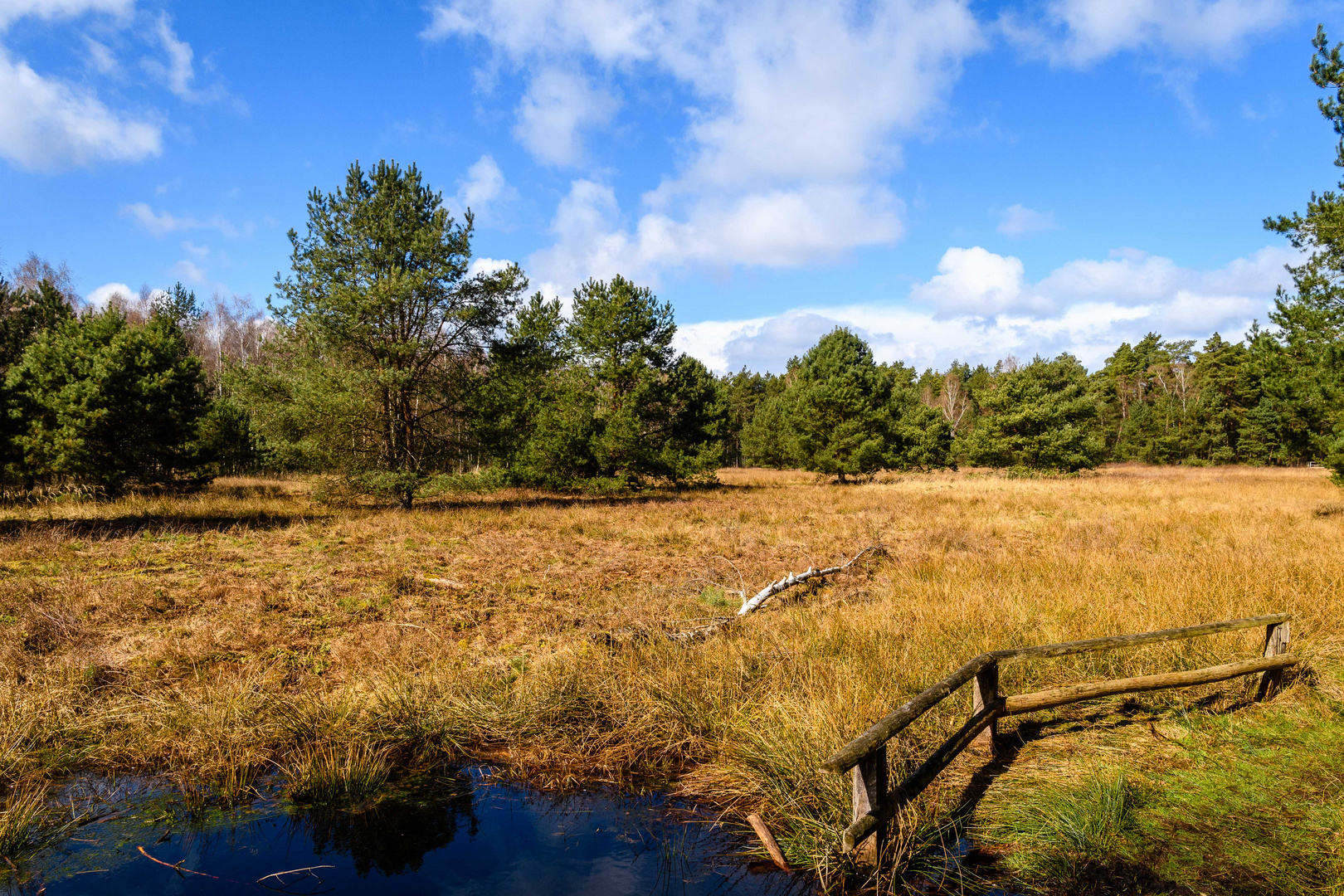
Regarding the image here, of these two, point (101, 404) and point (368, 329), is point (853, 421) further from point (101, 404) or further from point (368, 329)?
point (101, 404)

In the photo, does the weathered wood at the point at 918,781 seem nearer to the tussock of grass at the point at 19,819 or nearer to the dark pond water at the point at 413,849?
the dark pond water at the point at 413,849

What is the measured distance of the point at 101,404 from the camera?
59.3ft

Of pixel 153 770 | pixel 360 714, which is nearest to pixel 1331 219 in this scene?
pixel 360 714

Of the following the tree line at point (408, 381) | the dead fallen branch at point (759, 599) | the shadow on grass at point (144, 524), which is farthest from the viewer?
the tree line at point (408, 381)

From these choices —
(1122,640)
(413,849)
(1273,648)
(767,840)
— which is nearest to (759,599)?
(1122,640)

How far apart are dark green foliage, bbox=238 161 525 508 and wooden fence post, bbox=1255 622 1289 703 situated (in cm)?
1737

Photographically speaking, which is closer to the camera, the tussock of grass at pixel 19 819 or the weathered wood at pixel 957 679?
the weathered wood at pixel 957 679

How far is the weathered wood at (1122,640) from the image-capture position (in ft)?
14.9

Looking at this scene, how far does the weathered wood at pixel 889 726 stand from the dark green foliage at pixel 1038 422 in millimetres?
36268

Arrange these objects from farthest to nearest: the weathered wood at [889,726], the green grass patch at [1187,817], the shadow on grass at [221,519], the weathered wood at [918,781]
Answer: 1. the shadow on grass at [221,519]
2. the green grass patch at [1187,817]
3. the weathered wood at [918,781]
4. the weathered wood at [889,726]

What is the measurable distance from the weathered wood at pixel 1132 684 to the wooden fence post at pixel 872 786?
1.70 m

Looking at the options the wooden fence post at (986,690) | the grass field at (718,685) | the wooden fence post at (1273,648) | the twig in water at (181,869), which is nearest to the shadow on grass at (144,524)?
the grass field at (718,685)

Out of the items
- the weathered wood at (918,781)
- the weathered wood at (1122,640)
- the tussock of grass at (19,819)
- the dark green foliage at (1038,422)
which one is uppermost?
the dark green foliage at (1038,422)

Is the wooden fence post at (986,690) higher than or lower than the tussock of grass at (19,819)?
higher
